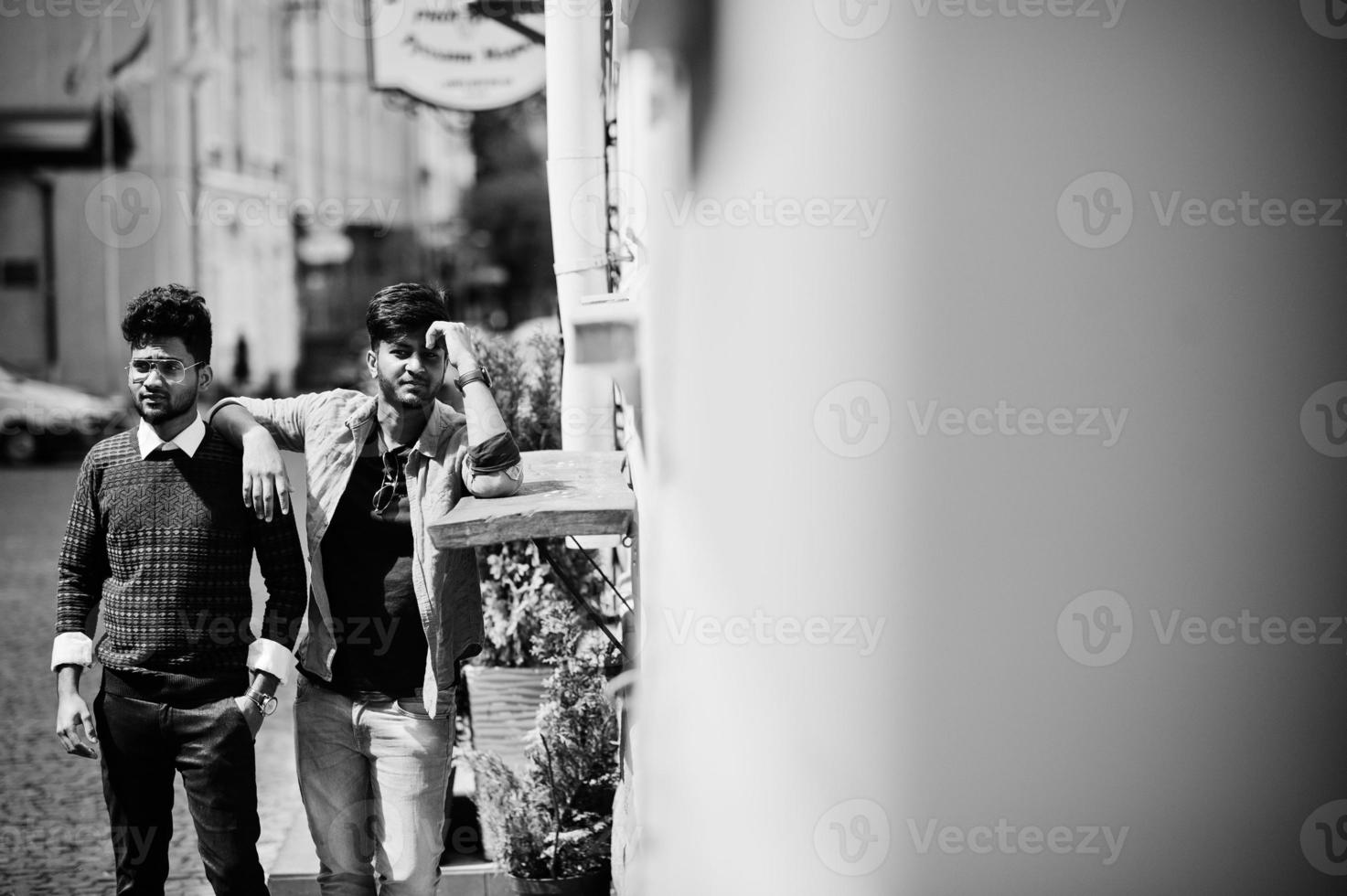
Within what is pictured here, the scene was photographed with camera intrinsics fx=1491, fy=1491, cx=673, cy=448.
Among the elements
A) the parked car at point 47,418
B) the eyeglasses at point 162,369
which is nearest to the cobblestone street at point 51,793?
the eyeglasses at point 162,369

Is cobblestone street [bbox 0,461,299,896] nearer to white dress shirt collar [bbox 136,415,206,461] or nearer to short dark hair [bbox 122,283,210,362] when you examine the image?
white dress shirt collar [bbox 136,415,206,461]

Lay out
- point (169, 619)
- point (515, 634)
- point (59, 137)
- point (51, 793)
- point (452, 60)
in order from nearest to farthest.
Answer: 1. point (169, 619)
2. point (515, 634)
3. point (51, 793)
4. point (452, 60)
5. point (59, 137)

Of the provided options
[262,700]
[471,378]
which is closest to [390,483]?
[471,378]

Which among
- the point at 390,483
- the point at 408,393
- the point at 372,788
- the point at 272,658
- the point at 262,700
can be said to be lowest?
the point at 372,788

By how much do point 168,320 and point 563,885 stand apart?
2.27 m

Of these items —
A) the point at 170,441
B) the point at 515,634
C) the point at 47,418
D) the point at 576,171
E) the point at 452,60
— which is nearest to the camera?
the point at 170,441

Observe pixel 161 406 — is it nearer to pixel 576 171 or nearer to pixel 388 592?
pixel 388 592

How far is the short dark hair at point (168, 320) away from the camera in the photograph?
13.0 feet

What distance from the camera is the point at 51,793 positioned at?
6.88m

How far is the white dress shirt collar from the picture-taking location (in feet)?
13.0

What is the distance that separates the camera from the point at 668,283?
10.8 ft

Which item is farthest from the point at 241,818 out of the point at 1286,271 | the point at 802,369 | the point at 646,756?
the point at 1286,271

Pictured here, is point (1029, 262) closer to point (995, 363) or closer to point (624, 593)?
point (995, 363)

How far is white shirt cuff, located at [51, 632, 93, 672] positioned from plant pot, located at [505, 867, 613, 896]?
1699 millimetres
